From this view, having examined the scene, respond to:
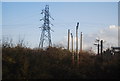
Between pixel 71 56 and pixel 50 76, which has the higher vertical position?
pixel 71 56

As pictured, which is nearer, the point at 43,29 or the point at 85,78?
the point at 85,78

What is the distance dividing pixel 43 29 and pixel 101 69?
7.15 metres

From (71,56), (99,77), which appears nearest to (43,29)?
(71,56)

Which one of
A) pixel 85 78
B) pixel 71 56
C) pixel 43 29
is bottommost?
pixel 85 78

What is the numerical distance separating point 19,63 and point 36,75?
4.84 ft

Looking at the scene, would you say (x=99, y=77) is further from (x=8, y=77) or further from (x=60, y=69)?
(x=8, y=77)

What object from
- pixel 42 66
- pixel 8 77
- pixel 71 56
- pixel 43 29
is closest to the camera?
pixel 8 77

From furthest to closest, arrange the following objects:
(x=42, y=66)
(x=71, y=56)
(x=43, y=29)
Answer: (x=43, y=29)
(x=71, y=56)
(x=42, y=66)

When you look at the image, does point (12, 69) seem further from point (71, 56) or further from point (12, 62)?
point (71, 56)

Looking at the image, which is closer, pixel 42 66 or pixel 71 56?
pixel 42 66

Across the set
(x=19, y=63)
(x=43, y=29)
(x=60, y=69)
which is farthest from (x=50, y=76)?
(x=43, y=29)

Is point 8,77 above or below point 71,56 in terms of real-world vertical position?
below

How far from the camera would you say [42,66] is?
64.3 feet

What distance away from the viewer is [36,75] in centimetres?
1888
